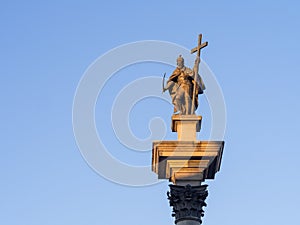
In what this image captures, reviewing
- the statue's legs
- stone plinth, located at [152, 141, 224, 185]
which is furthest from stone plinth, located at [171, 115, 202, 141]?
stone plinth, located at [152, 141, 224, 185]

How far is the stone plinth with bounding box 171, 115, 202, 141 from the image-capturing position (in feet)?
79.1

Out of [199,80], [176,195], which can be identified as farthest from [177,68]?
[176,195]

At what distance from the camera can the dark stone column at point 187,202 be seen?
2241cm

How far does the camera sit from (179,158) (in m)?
23.5

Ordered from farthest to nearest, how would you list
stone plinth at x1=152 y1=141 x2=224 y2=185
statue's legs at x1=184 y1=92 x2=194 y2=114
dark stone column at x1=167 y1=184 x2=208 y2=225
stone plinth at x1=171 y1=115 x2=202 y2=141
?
statue's legs at x1=184 y1=92 x2=194 y2=114 < stone plinth at x1=171 y1=115 x2=202 y2=141 < stone plinth at x1=152 y1=141 x2=224 y2=185 < dark stone column at x1=167 y1=184 x2=208 y2=225

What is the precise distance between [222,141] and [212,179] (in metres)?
1.75

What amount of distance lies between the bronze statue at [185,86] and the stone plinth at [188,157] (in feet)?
6.02

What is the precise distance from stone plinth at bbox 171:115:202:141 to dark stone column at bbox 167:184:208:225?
1.92 metres

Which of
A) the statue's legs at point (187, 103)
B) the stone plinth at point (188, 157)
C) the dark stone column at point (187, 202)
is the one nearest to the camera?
the dark stone column at point (187, 202)

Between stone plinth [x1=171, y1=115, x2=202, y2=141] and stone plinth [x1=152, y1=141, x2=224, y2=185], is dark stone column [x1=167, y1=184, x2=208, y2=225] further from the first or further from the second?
stone plinth [x1=171, y1=115, x2=202, y2=141]

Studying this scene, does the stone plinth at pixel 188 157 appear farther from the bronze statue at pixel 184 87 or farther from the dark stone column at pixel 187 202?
the bronze statue at pixel 184 87

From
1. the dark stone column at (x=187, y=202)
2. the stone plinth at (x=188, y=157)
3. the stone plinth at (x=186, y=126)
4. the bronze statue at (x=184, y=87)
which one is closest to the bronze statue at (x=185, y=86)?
the bronze statue at (x=184, y=87)

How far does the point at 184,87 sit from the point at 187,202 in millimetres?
4669

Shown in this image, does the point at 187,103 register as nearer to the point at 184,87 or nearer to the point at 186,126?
the point at 184,87
